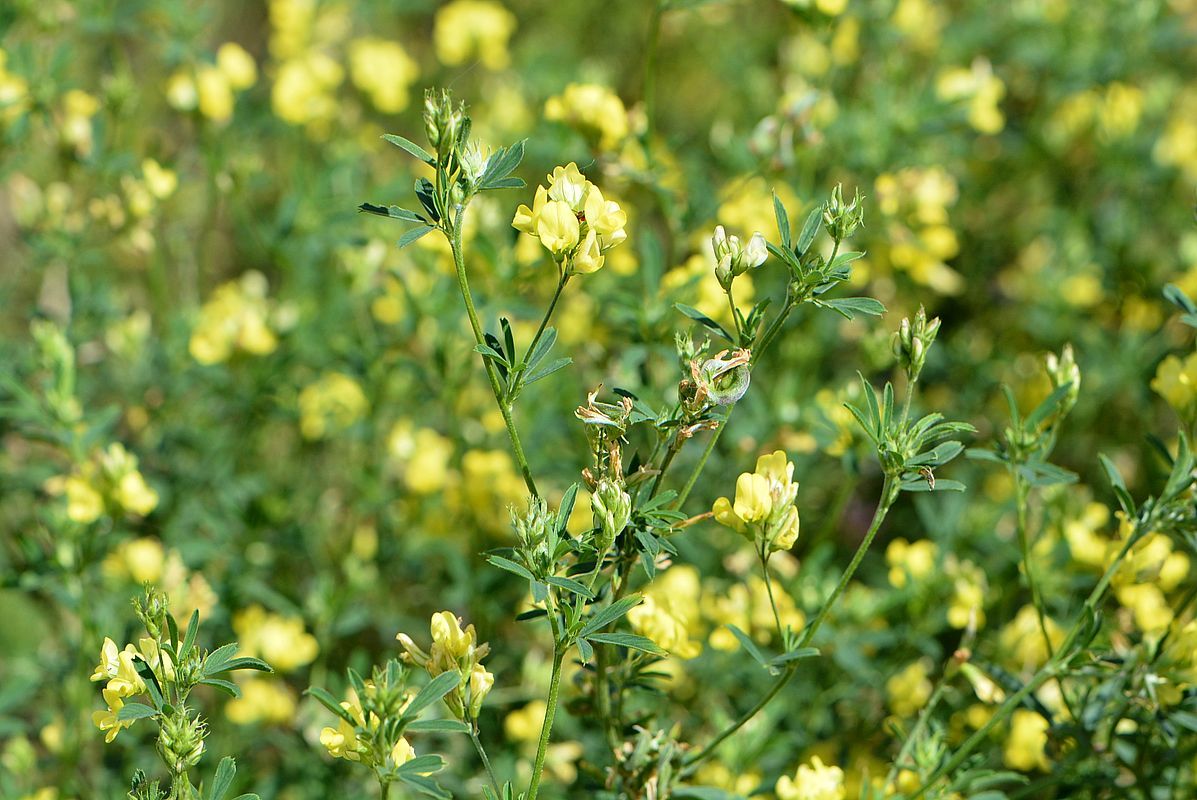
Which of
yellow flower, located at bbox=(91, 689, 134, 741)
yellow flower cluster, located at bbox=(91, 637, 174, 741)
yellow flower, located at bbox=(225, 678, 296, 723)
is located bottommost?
yellow flower, located at bbox=(225, 678, 296, 723)

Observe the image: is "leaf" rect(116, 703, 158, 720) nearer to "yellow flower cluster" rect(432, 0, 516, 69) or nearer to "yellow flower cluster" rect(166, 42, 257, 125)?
"yellow flower cluster" rect(166, 42, 257, 125)

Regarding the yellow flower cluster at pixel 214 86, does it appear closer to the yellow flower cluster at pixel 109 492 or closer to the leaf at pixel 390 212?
the yellow flower cluster at pixel 109 492

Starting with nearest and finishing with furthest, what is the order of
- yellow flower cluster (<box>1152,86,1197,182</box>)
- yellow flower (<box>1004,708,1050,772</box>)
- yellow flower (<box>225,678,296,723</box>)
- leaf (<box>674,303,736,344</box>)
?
leaf (<box>674,303,736,344</box>) < yellow flower (<box>1004,708,1050,772</box>) < yellow flower (<box>225,678,296,723</box>) < yellow flower cluster (<box>1152,86,1197,182</box>)

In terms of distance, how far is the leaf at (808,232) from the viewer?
1.74 m

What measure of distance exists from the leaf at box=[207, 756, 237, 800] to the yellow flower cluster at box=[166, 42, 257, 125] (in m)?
2.27

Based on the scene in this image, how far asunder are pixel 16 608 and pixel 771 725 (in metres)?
2.38

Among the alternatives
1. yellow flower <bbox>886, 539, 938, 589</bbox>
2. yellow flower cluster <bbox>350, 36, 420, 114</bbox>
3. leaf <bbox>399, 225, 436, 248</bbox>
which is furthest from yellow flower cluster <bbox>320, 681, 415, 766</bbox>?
yellow flower cluster <bbox>350, 36, 420, 114</bbox>

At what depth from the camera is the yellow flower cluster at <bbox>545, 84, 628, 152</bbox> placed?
255 centimetres

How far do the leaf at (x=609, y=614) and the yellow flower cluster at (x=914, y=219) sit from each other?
192cm

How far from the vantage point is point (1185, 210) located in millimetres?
3951

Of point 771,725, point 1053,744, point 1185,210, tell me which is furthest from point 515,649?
point 1185,210

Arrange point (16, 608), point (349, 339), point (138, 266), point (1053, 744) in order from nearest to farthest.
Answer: point (1053, 744)
point (349, 339)
point (16, 608)
point (138, 266)

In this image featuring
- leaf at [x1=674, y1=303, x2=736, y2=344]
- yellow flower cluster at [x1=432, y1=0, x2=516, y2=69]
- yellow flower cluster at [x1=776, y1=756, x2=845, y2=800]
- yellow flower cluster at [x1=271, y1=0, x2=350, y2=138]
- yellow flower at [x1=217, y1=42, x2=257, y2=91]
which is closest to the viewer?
leaf at [x1=674, y1=303, x2=736, y2=344]

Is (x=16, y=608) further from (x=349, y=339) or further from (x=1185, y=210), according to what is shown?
(x=1185, y=210)
